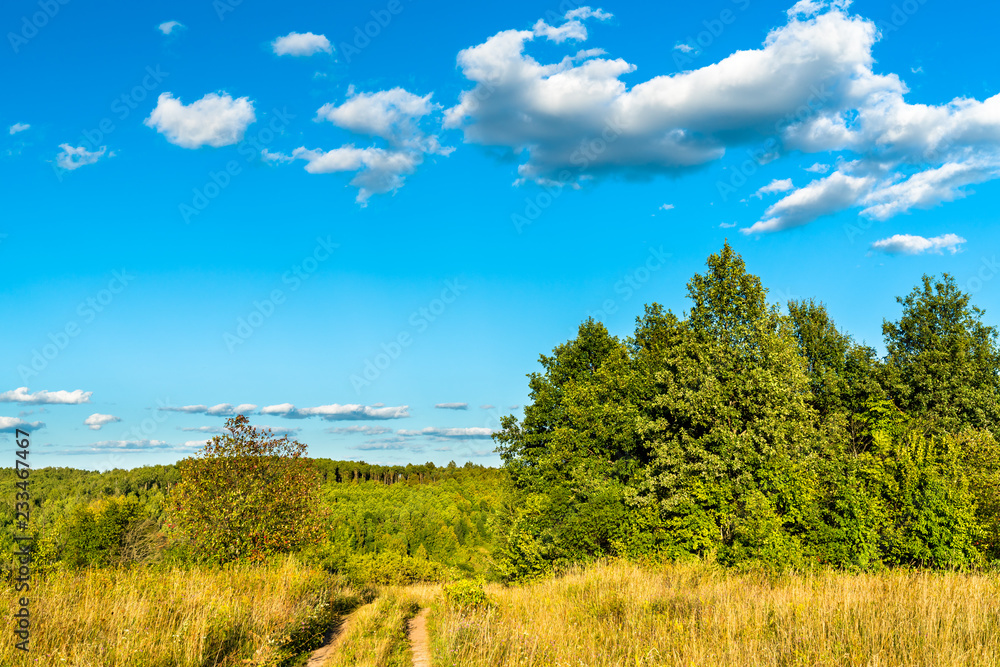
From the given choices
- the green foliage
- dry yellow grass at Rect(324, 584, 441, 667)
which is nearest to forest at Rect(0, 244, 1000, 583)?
dry yellow grass at Rect(324, 584, 441, 667)

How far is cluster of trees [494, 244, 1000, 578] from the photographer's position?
20.1 metres

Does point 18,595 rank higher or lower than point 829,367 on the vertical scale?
lower

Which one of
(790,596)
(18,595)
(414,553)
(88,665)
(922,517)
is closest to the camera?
(88,665)

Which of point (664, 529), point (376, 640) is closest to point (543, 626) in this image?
point (376, 640)

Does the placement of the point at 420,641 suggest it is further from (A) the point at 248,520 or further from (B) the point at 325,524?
(B) the point at 325,524

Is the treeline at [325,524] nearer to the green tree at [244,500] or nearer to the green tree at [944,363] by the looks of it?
the green tree at [244,500]

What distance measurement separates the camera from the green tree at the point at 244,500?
23516mm

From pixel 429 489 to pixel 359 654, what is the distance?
495ft

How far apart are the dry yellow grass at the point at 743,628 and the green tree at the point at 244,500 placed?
47.4ft

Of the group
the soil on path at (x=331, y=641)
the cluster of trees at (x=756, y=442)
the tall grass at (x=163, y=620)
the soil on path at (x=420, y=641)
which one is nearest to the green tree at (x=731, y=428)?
the cluster of trees at (x=756, y=442)

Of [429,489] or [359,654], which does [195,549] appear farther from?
[429,489]

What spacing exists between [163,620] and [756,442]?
82.9 feet

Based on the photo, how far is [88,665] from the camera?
753 cm

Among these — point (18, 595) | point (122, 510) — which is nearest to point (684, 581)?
point (18, 595)
